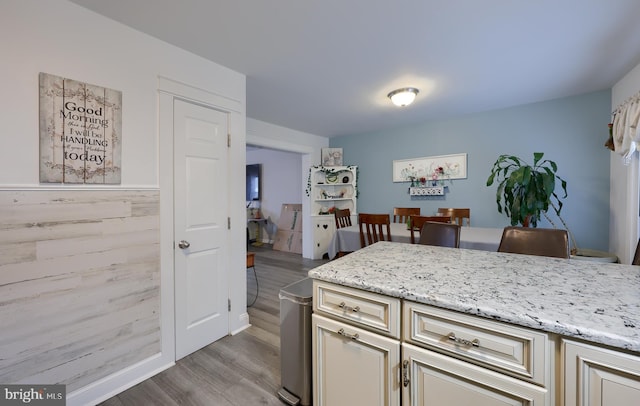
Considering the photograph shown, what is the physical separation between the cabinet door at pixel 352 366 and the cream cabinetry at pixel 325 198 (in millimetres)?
3682

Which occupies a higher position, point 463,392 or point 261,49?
point 261,49

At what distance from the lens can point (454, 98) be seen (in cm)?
318

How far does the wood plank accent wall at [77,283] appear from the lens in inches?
51.3

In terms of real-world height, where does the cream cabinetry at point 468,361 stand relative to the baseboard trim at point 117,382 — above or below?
above

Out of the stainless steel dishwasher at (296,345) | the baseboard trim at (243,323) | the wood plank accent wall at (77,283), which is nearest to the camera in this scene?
the wood plank accent wall at (77,283)

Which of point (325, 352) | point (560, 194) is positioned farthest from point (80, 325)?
point (560, 194)

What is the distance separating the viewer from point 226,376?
176cm

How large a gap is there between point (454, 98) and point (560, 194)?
74.6 inches

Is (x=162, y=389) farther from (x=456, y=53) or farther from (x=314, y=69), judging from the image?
(x=456, y=53)

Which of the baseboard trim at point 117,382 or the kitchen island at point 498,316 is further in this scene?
the baseboard trim at point 117,382

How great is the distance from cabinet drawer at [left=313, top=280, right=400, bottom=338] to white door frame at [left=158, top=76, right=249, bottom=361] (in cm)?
128

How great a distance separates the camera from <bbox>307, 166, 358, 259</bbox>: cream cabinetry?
4.88m

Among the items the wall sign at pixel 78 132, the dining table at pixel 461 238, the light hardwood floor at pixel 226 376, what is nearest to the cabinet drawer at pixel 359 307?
the light hardwood floor at pixel 226 376

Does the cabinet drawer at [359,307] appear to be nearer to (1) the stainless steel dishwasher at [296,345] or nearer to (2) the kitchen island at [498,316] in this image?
(2) the kitchen island at [498,316]
